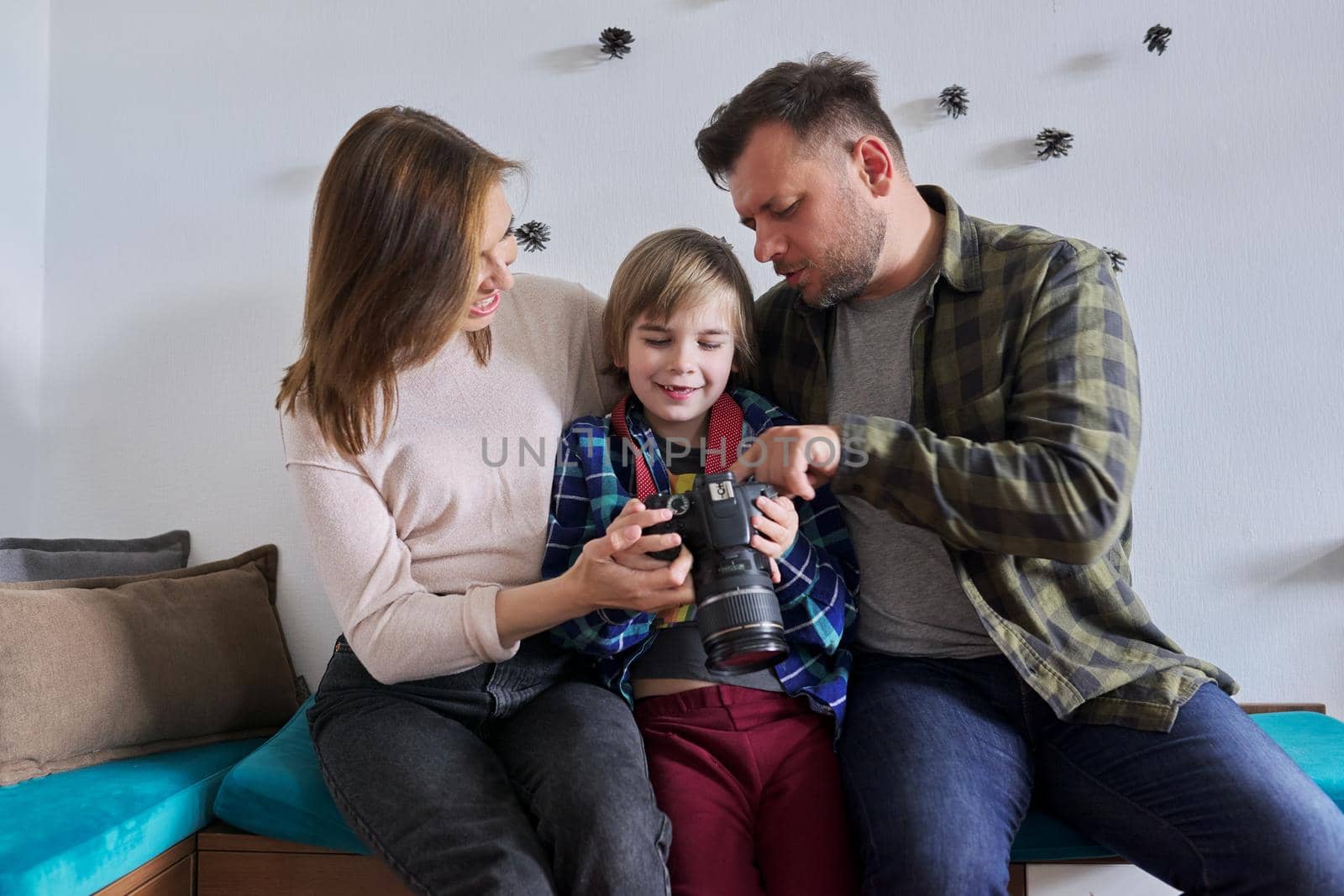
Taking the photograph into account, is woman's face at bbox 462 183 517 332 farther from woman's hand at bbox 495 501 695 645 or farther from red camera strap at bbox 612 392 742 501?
woman's hand at bbox 495 501 695 645

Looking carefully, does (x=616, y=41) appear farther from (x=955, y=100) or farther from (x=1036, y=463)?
(x=1036, y=463)

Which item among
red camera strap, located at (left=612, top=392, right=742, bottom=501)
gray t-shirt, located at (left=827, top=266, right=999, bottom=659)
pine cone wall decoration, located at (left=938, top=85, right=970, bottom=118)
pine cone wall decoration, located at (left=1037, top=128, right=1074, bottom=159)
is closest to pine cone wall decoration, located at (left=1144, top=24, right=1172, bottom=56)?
pine cone wall decoration, located at (left=1037, top=128, right=1074, bottom=159)

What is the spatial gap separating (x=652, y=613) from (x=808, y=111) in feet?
2.47

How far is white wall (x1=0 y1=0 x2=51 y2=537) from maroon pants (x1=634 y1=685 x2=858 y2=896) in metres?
1.38

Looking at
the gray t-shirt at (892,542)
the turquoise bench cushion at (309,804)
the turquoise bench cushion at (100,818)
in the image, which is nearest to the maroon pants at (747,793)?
Answer: the gray t-shirt at (892,542)

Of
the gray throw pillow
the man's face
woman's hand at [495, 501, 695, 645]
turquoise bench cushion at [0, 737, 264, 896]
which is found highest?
the man's face

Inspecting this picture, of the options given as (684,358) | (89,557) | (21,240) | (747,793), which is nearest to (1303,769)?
(747,793)

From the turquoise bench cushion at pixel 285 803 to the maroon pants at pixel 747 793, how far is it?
412 millimetres

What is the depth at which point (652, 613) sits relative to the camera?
1.30 meters

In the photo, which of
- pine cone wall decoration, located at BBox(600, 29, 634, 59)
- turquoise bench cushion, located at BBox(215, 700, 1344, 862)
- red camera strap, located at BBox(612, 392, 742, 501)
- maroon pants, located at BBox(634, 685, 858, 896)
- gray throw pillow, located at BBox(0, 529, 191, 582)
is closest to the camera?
maroon pants, located at BBox(634, 685, 858, 896)

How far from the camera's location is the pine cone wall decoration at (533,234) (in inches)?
71.6

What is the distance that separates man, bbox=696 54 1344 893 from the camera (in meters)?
1.11

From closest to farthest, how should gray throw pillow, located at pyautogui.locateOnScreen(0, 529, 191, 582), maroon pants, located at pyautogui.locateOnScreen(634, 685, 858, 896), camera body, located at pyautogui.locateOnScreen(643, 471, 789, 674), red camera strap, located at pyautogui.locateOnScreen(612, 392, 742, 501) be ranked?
camera body, located at pyautogui.locateOnScreen(643, 471, 789, 674) → maroon pants, located at pyautogui.locateOnScreen(634, 685, 858, 896) → red camera strap, located at pyautogui.locateOnScreen(612, 392, 742, 501) → gray throw pillow, located at pyautogui.locateOnScreen(0, 529, 191, 582)

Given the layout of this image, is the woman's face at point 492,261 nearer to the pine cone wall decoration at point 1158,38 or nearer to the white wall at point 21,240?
the white wall at point 21,240
